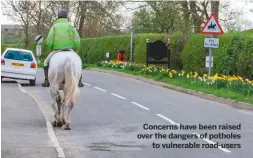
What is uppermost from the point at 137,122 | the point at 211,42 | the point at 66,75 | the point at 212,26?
the point at 212,26

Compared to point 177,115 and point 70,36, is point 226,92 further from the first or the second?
point 70,36

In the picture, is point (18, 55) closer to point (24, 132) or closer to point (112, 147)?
point (24, 132)

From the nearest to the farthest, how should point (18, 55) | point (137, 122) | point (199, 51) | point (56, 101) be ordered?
point (56, 101), point (137, 122), point (18, 55), point (199, 51)

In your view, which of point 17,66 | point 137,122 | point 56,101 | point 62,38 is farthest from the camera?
point 17,66

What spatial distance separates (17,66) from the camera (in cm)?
2733

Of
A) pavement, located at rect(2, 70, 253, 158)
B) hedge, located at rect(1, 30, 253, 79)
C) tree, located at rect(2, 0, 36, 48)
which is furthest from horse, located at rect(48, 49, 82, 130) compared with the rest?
tree, located at rect(2, 0, 36, 48)

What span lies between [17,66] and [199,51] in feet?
35.2

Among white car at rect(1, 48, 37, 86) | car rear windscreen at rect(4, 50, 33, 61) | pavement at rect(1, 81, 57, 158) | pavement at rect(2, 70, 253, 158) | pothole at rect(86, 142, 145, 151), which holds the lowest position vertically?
pavement at rect(2, 70, 253, 158)

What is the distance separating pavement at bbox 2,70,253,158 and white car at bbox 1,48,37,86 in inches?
211

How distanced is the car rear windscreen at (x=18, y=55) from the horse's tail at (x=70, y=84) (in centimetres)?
1611

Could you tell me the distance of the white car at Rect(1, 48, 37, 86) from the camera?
89.2 ft

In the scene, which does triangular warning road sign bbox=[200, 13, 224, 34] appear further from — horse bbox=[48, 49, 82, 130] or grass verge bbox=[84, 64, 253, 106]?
horse bbox=[48, 49, 82, 130]

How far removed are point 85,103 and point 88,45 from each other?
38.5 meters

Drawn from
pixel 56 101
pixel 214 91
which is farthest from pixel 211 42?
pixel 56 101
